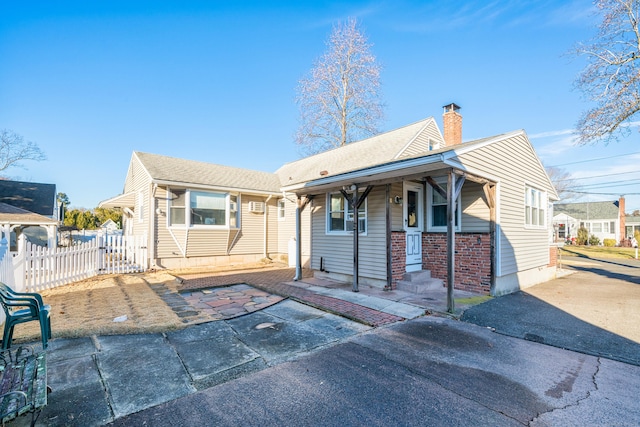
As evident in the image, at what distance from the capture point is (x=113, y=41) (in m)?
10.8

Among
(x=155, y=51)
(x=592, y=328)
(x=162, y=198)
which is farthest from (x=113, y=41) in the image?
(x=592, y=328)

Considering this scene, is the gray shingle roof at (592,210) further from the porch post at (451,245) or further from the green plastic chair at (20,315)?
the green plastic chair at (20,315)

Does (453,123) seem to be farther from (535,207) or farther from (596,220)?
(596,220)

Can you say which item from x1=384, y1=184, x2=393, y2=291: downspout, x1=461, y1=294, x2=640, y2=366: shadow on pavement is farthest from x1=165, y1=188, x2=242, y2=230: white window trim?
x1=461, y1=294, x2=640, y2=366: shadow on pavement

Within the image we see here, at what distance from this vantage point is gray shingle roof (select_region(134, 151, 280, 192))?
11268 millimetres

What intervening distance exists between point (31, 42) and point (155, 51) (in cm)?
398

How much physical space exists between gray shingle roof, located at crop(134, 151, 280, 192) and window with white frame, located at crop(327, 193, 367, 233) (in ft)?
16.5

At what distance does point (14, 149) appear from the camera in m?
26.2

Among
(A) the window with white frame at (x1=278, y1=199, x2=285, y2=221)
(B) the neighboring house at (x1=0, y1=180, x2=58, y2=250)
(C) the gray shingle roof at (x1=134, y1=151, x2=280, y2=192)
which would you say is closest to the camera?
(C) the gray shingle roof at (x1=134, y1=151, x2=280, y2=192)

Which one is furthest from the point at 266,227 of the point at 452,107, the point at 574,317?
the point at 574,317

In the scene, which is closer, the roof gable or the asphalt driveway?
the asphalt driveway

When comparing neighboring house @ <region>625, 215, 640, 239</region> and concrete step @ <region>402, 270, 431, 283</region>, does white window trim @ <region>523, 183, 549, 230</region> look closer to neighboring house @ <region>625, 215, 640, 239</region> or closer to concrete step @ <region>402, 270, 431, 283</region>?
concrete step @ <region>402, 270, 431, 283</region>

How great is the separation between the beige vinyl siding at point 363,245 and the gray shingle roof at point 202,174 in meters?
4.87

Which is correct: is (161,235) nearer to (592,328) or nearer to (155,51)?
(155,51)
